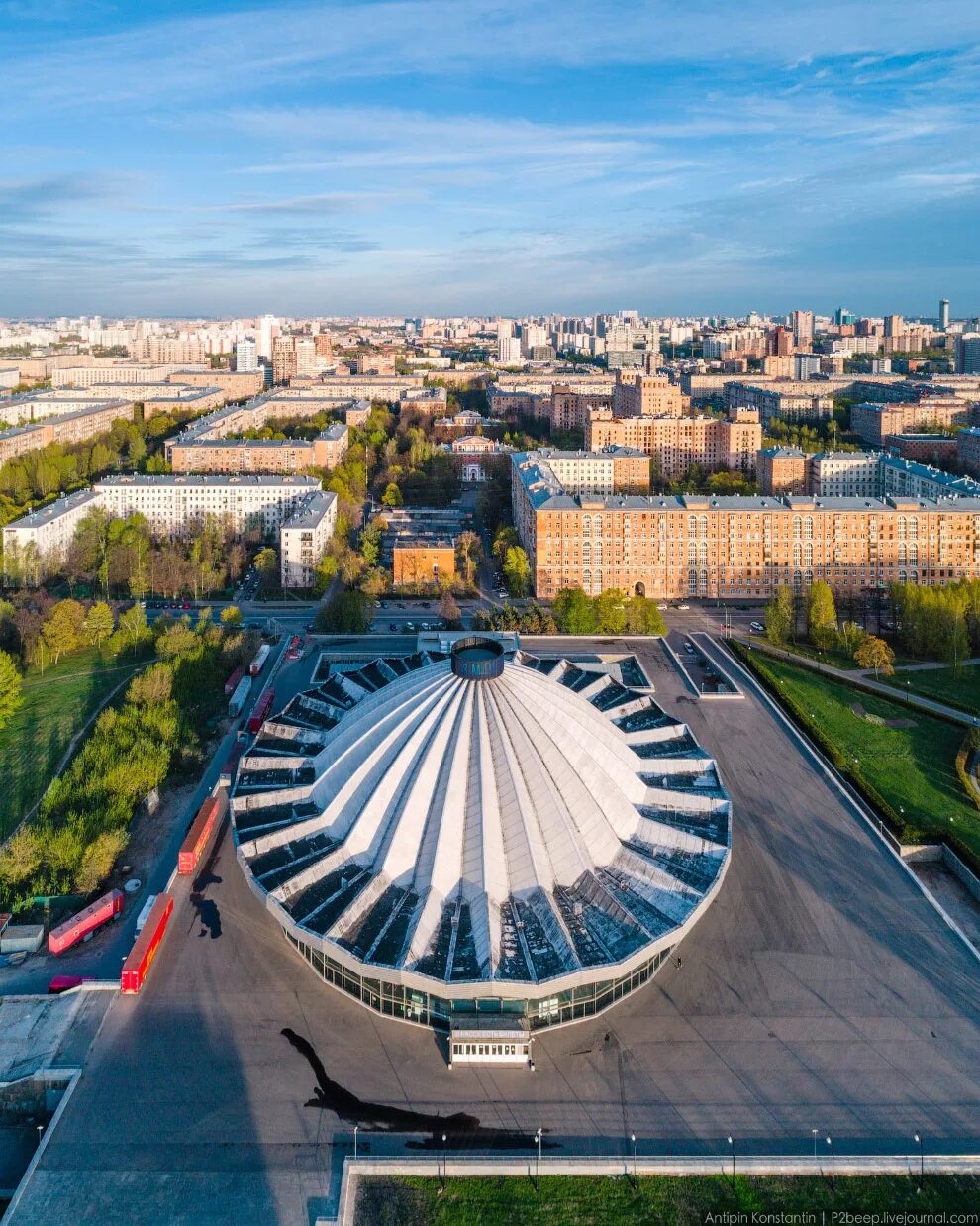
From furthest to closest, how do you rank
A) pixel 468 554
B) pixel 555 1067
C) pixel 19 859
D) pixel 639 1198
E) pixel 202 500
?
1. pixel 202 500
2. pixel 468 554
3. pixel 19 859
4. pixel 555 1067
5. pixel 639 1198

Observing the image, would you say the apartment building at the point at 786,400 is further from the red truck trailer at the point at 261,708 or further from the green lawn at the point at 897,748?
the red truck trailer at the point at 261,708

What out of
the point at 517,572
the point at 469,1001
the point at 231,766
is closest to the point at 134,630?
the point at 231,766

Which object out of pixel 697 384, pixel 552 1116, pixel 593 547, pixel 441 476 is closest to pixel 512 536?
pixel 593 547

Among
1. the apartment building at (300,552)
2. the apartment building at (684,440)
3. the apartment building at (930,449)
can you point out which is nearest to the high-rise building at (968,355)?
the apartment building at (930,449)

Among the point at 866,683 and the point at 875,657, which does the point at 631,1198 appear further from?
the point at 875,657

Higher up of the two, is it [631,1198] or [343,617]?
[343,617]

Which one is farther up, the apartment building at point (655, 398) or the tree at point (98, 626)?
the apartment building at point (655, 398)

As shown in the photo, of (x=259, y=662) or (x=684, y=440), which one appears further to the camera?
(x=684, y=440)

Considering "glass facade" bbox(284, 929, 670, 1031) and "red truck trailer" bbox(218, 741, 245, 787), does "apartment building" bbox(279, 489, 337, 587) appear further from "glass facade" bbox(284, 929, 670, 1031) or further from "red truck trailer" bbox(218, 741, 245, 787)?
"glass facade" bbox(284, 929, 670, 1031)
